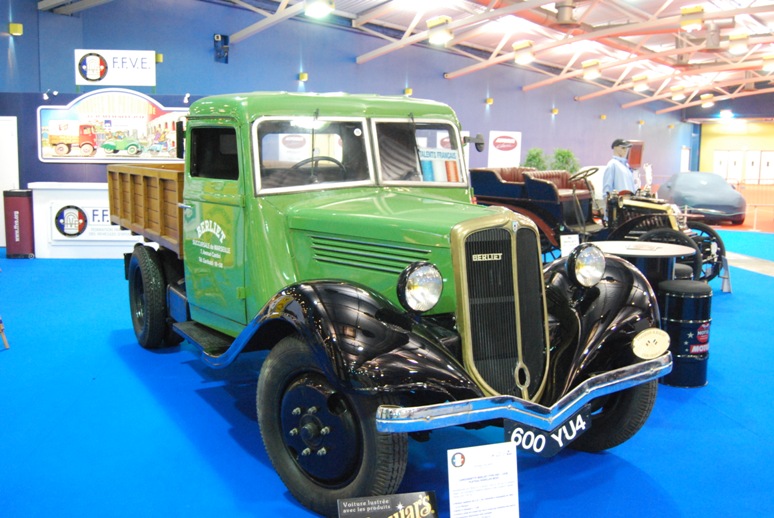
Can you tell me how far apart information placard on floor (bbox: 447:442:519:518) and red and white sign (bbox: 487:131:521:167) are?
15.3 meters

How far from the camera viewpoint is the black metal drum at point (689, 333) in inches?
182

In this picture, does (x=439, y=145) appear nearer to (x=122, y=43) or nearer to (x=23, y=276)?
(x=23, y=276)

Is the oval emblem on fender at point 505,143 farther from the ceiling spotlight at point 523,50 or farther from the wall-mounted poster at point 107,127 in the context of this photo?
the wall-mounted poster at point 107,127

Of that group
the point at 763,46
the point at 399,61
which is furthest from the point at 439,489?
the point at 763,46

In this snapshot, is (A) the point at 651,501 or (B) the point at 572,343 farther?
(B) the point at 572,343

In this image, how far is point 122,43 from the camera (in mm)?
12188

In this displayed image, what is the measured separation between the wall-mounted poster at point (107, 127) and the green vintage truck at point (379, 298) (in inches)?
224

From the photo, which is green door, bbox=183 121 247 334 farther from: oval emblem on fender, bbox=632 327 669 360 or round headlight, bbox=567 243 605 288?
oval emblem on fender, bbox=632 327 669 360

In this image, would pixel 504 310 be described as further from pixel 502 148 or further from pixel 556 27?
pixel 502 148

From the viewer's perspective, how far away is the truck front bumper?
2.53m

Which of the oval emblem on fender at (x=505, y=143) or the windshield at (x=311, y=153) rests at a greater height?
the oval emblem on fender at (x=505, y=143)

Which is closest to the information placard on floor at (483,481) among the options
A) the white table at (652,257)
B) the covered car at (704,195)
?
the white table at (652,257)

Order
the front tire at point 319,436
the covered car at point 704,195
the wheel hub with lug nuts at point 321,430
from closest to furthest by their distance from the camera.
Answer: the front tire at point 319,436 < the wheel hub with lug nuts at point 321,430 < the covered car at point 704,195

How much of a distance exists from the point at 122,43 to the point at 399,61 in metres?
6.88
